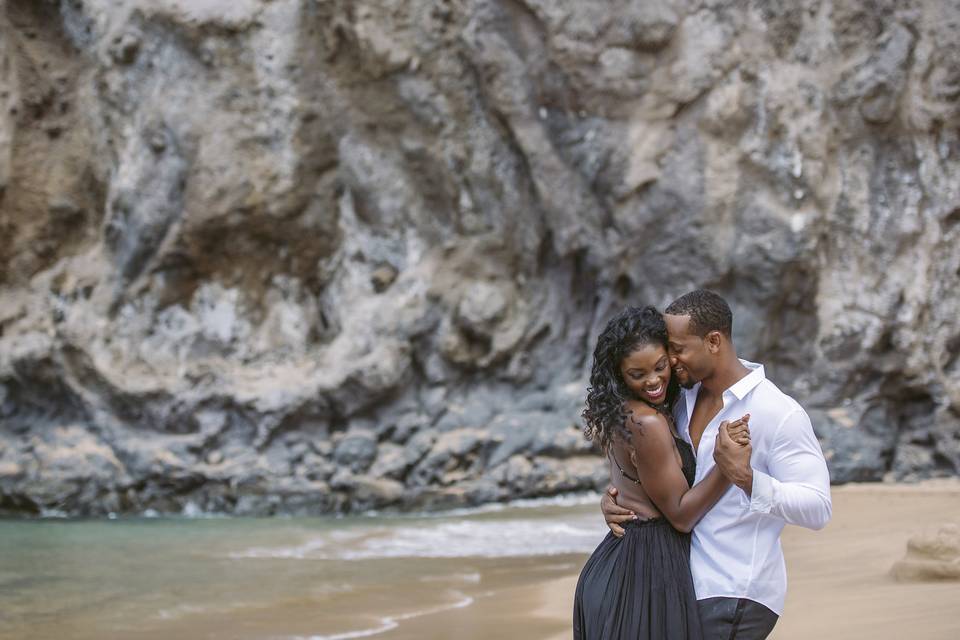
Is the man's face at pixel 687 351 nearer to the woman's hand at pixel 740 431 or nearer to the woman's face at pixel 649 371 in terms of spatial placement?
the woman's face at pixel 649 371

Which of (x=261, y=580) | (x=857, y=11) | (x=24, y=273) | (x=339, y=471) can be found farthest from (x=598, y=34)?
(x=24, y=273)

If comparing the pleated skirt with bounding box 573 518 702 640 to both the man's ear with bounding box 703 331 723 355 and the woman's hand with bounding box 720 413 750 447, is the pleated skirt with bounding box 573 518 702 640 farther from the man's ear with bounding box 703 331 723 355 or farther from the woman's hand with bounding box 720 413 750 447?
the man's ear with bounding box 703 331 723 355

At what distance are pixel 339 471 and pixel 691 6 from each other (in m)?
7.06

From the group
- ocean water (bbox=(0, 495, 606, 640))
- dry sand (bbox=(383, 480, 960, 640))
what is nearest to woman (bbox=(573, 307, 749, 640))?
dry sand (bbox=(383, 480, 960, 640))

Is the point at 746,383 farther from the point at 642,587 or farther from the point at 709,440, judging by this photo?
the point at 642,587

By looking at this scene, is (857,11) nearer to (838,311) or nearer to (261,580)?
(838,311)

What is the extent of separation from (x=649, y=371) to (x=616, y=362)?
0.10 meters

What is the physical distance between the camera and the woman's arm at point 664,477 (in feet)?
8.21

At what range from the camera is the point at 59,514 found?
12.1 meters

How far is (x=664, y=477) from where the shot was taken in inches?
99.7

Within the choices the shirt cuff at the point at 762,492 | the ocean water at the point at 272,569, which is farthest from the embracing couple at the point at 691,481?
the ocean water at the point at 272,569

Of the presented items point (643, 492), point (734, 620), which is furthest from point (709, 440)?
point (734, 620)

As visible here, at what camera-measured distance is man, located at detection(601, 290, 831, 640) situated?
2361 millimetres

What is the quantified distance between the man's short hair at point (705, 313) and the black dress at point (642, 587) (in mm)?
301
